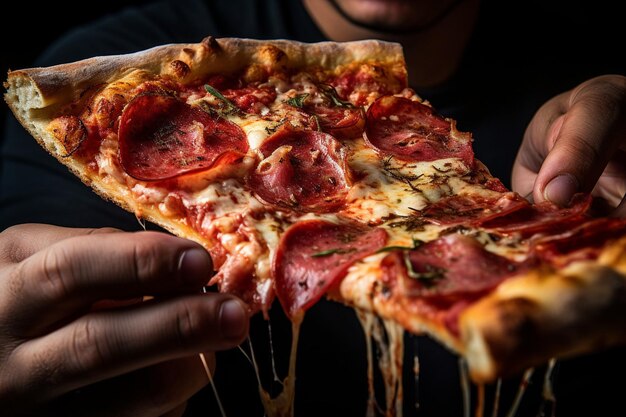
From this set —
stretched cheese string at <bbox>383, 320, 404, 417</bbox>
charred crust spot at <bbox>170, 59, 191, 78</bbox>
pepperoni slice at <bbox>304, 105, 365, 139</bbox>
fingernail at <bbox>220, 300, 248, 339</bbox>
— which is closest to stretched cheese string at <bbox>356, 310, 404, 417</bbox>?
stretched cheese string at <bbox>383, 320, 404, 417</bbox>

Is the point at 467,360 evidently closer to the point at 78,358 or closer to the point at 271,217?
the point at 271,217

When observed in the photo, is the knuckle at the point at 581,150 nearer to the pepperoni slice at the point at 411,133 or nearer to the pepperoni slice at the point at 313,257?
the pepperoni slice at the point at 411,133

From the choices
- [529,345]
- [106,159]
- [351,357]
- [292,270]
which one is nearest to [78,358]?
[292,270]

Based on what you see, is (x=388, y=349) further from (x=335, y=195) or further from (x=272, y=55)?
(x=272, y=55)

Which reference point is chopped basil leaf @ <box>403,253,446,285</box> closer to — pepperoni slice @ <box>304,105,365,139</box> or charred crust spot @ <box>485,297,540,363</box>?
charred crust spot @ <box>485,297,540,363</box>

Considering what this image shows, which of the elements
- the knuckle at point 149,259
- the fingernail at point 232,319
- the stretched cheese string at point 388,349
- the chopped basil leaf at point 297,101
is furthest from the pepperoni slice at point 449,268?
the chopped basil leaf at point 297,101

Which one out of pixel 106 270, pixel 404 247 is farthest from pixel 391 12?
pixel 106 270
